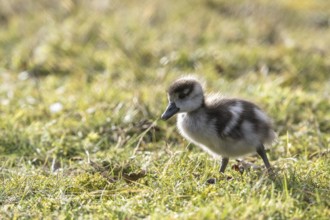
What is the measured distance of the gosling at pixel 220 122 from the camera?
4.84m

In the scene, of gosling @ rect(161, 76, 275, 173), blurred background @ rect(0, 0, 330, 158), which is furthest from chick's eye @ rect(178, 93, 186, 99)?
blurred background @ rect(0, 0, 330, 158)

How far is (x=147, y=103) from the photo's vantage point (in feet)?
22.3

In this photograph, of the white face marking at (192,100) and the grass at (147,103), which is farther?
the white face marking at (192,100)

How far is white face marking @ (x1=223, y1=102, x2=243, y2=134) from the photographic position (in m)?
4.82

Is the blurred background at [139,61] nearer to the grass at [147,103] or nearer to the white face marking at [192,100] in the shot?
the grass at [147,103]

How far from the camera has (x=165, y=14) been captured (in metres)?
11.0

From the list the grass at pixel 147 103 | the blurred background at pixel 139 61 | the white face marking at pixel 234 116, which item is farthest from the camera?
the blurred background at pixel 139 61

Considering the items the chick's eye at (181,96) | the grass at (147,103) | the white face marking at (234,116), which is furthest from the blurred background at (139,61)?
the white face marking at (234,116)

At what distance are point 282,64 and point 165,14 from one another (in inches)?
110

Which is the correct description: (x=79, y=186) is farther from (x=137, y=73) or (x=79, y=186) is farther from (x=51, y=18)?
(x=51, y=18)

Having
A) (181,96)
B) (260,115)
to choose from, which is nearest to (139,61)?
(181,96)

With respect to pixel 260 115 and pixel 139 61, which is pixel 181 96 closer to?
pixel 260 115

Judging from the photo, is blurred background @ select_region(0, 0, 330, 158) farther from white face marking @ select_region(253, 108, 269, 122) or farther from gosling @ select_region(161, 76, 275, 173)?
white face marking @ select_region(253, 108, 269, 122)

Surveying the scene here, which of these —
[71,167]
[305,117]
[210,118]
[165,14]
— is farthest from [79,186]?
[165,14]
